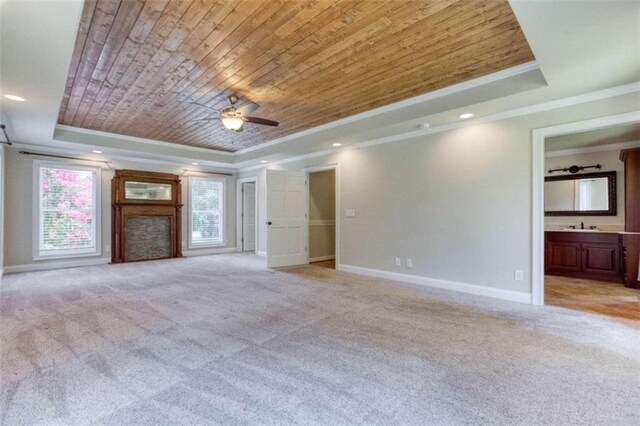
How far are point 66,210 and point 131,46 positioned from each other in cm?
516

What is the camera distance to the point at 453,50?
9.02 feet

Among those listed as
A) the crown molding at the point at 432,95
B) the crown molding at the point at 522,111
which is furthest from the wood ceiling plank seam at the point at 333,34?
the crown molding at the point at 522,111

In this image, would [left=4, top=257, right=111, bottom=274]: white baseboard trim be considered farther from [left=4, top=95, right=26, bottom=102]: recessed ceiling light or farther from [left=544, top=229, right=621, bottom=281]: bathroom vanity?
[left=544, top=229, right=621, bottom=281]: bathroom vanity

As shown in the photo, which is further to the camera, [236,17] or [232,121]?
[232,121]

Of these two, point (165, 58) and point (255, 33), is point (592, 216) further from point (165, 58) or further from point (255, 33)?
point (165, 58)

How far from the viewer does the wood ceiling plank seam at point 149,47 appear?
86.7 inches

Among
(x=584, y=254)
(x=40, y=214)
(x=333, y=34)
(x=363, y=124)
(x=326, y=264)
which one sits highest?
(x=333, y=34)

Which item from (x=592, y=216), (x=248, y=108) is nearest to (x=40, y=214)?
(x=248, y=108)

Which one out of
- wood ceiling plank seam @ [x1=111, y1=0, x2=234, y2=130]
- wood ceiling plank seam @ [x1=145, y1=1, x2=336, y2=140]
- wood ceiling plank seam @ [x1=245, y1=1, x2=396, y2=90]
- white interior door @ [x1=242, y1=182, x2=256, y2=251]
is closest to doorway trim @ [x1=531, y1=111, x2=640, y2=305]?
wood ceiling plank seam @ [x1=245, y1=1, x2=396, y2=90]

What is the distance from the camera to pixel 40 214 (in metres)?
5.81

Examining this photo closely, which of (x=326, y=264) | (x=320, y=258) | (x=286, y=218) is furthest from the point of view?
(x=320, y=258)

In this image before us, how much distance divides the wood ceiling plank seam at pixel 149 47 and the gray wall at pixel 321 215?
4.04m

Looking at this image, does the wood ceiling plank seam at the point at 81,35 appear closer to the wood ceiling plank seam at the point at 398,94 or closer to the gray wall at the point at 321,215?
the wood ceiling plank seam at the point at 398,94

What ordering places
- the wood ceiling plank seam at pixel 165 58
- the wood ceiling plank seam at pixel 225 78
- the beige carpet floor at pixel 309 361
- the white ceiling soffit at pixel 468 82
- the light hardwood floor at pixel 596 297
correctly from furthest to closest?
the light hardwood floor at pixel 596 297 → the wood ceiling plank seam at pixel 225 78 → the wood ceiling plank seam at pixel 165 58 → the white ceiling soffit at pixel 468 82 → the beige carpet floor at pixel 309 361
